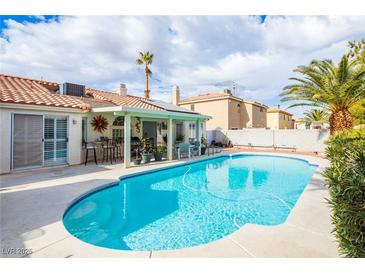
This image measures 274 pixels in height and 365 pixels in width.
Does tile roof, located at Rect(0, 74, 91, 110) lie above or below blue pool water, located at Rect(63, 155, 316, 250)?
above

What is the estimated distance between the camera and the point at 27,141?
35.4ft

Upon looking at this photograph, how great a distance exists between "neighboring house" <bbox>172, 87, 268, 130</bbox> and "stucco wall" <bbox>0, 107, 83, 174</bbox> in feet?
69.7

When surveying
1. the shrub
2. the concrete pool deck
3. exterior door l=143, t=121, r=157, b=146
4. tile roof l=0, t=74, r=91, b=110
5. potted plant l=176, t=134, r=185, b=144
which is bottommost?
the concrete pool deck

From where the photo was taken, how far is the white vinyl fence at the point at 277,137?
2291 centimetres

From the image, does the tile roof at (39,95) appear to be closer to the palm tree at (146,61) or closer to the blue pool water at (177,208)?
A: the blue pool water at (177,208)

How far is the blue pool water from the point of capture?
5422 millimetres

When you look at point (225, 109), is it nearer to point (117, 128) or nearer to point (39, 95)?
point (117, 128)

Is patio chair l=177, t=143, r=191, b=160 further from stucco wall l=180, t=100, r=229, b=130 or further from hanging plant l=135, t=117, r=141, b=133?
stucco wall l=180, t=100, r=229, b=130

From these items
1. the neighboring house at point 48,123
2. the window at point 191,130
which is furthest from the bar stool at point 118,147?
the window at point 191,130

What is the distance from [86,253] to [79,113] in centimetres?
1124

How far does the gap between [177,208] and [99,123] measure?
32.8 feet

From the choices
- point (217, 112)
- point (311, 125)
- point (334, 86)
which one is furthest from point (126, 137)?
point (311, 125)

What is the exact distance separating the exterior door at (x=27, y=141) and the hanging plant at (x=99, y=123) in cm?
353

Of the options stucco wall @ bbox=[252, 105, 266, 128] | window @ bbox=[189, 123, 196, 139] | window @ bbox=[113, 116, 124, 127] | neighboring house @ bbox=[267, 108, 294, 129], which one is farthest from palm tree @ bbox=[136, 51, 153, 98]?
neighboring house @ bbox=[267, 108, 294, 129]
